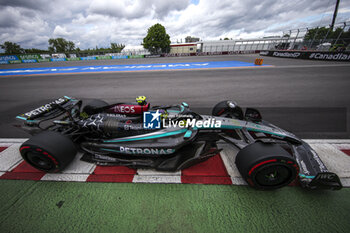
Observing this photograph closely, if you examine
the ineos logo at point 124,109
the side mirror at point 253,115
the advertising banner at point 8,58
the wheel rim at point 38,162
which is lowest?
the wheel rim at point 38,162

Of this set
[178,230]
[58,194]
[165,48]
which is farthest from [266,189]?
[165,48]

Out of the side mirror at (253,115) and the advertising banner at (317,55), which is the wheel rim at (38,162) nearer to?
the side mirror at (253,115)

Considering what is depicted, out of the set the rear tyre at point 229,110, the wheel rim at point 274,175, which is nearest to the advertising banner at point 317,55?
the rear tyre at point 229,110

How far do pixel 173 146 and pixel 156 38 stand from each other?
46.7m

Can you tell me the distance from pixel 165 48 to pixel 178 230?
1925 inches

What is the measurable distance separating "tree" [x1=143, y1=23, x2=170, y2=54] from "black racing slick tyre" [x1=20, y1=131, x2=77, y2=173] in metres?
44.0

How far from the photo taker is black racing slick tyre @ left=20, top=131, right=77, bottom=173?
2.03 metres

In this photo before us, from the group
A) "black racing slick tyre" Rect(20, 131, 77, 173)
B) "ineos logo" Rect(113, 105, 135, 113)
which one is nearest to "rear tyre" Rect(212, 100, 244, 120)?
"ineos logo" Rect(113, 105, 135, 113)

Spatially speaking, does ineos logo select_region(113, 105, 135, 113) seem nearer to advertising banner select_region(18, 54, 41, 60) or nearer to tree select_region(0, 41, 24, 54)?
advertising banner select_region(18, 54, 41, 60)

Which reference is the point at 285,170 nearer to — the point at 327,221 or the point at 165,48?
the point at 327,221

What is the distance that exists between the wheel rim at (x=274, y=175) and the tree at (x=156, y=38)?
44825mm

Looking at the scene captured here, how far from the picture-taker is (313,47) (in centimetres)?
1952

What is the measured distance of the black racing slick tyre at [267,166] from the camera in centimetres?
174

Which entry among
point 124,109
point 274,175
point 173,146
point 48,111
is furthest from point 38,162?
point 274,175
